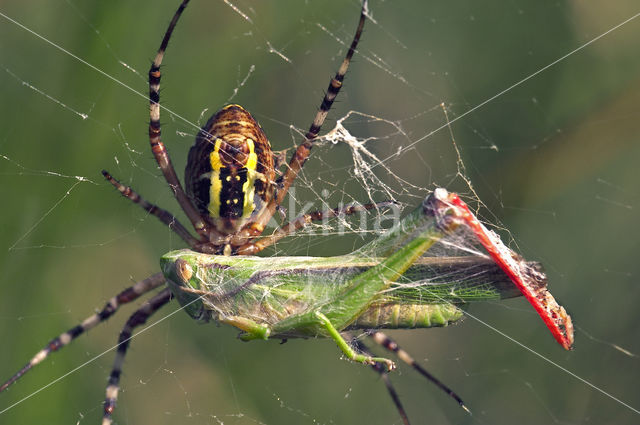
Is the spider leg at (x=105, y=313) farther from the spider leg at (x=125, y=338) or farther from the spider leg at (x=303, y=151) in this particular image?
the spider leg at (x=303, y=151)

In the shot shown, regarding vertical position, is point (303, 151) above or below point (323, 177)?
above

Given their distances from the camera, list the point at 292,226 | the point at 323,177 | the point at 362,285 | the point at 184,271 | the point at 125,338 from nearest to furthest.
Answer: the point at 362,285 → the point at 184,271 → the point at 292,226 → the point at 125,338 → the point at 323,177

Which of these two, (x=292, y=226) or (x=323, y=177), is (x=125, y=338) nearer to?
(x=292, y=226)

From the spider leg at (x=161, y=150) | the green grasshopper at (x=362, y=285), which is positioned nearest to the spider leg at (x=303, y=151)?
the spider leg at (x=161, y=150)

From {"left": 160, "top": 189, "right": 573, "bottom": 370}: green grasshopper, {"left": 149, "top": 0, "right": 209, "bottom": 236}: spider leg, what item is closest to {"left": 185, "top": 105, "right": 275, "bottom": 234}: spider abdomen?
{"left": 149, "top": 0, "right": 209, "bottom": 236}: spider leg

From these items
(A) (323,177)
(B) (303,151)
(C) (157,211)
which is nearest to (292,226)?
(B) (303,151)
